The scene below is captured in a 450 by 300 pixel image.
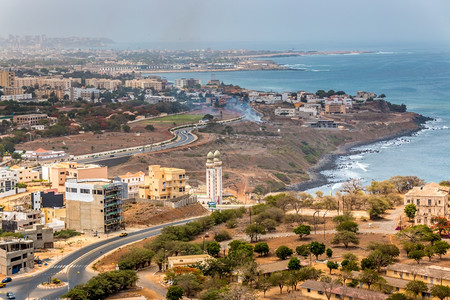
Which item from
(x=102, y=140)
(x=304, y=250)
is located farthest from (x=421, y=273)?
(x=102, y=140)

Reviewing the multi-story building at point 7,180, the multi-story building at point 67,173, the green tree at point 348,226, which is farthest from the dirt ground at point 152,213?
the green tree at point 348,226

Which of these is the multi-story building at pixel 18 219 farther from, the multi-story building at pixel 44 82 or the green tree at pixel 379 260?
the multi-story building at pixel 44 82

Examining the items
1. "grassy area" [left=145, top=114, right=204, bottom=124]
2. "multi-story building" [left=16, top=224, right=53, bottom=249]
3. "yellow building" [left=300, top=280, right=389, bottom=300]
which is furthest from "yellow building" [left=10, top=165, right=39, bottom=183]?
"grassy area" [left=145, top=114, right=204, bottom=124]

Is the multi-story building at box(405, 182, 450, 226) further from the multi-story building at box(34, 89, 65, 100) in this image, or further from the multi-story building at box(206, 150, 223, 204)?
the multi-story building at box(34, 89, 65, 100)

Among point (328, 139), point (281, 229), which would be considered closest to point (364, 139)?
point (328, 139)

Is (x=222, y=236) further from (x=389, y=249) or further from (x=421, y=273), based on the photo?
(x=421, y=273)

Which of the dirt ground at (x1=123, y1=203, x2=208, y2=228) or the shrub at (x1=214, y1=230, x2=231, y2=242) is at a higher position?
the shrub at (x1=214, y1=230, x2=231, y2=242)
